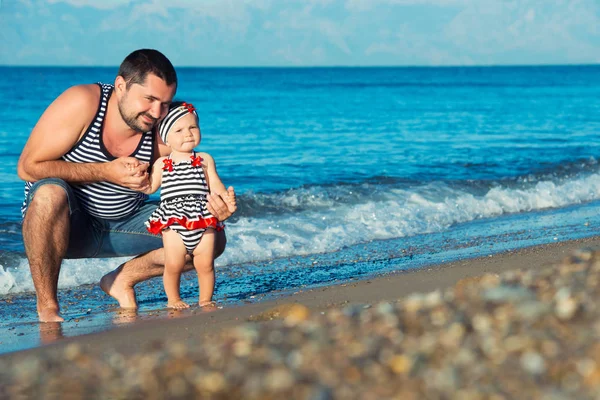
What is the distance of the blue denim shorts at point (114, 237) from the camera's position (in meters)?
5.11

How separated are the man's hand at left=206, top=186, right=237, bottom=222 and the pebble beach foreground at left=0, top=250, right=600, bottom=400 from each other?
6.07 ft

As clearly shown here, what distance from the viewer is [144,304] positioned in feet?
17.9

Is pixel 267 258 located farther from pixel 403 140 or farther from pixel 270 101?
pixel 270 101

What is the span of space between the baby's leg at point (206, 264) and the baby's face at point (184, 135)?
1.78 feet

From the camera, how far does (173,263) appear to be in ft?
16.2

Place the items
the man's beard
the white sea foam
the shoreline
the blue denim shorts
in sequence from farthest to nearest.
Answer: the white sea foam
the blue denim shorts
the man's beard
the shoreline

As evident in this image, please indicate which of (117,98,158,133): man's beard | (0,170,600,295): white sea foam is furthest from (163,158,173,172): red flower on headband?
(0,170,600,295): white sea foam

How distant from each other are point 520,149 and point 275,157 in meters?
5.26

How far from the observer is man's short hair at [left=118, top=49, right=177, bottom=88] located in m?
4.78

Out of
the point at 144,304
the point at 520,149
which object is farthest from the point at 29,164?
the point at 520,149

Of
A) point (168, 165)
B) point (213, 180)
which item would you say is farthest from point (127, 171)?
point (213, 180)

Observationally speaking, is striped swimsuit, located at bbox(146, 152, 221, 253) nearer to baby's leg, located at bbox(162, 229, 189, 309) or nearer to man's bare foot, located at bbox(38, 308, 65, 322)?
baby's leg, located at bbox(162, 229, 189, 309)

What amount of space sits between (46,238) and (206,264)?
976 mm

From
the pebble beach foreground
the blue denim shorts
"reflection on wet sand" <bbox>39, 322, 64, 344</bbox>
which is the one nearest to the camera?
the pebble beach foreground
